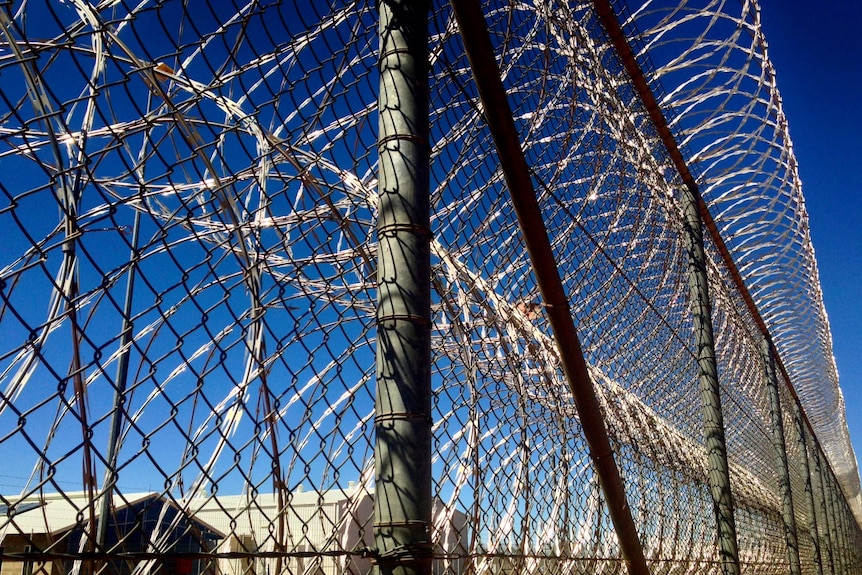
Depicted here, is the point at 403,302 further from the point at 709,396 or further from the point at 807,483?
the point at 807,483

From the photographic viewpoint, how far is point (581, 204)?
3.51m

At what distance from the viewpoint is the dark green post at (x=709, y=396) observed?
4008mm

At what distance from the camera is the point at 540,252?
210 centimetres

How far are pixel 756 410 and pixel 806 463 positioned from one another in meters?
0.84

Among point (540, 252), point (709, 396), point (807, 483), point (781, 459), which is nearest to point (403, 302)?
point (540, 252)

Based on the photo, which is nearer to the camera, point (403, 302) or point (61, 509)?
point (403, 302)

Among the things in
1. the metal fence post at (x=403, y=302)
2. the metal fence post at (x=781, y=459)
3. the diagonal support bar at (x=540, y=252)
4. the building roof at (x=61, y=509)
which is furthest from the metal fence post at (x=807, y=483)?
the metal fence post at (x=403, y=302)

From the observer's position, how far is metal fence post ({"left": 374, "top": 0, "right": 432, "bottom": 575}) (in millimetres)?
1371

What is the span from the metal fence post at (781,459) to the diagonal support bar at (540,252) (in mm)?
4322

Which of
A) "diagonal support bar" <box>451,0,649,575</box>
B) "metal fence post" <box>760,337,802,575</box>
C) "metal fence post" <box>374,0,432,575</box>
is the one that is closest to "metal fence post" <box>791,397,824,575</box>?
"metal fence post" <box>760,337,802,575</box>

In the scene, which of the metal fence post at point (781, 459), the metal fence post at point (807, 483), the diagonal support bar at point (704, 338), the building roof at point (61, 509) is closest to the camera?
the building roof at point (61, 509)

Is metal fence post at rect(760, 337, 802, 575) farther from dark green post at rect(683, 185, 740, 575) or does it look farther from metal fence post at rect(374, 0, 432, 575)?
metal fence post at rect(374, 0, 432, 575)

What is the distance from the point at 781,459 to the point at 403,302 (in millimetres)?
6710

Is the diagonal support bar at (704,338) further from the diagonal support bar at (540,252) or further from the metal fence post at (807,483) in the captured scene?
the metal fence post at (807,483)
